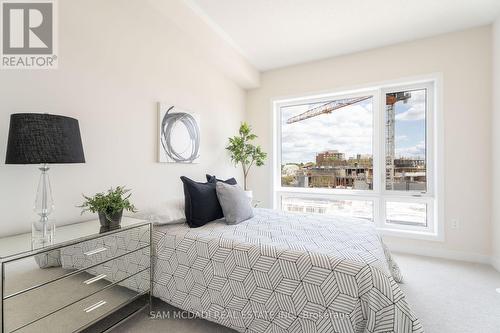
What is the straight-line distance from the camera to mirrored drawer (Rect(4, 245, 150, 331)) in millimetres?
1105

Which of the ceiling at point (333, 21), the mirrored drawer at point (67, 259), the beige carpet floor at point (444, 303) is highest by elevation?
the ceiling at point (333, 21)

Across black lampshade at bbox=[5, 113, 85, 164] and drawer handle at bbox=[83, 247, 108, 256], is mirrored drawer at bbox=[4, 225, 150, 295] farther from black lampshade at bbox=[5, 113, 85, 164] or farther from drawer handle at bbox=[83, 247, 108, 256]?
black lampshade at bbox=[5, 113, 85, 164]

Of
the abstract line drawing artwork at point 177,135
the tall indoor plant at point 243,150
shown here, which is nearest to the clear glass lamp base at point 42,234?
the abstract line drawing artwork at point 177,135

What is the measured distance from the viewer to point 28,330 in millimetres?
1142

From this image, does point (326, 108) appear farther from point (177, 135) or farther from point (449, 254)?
point (449, 254)

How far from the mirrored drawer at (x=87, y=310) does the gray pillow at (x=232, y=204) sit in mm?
788

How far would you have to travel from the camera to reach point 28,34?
1609 mm

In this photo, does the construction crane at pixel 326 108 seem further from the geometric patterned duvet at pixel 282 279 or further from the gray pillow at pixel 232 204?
the geometric patterned duvet at pixel 282 279

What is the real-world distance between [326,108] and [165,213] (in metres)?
2.89

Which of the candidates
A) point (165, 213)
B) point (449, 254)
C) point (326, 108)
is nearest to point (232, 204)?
point (165, 213)

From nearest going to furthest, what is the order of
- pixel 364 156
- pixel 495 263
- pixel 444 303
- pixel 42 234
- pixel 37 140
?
pixel 37 140, pixel 42 234, pixel 444 303, pixel 495 263, pixel 364 156

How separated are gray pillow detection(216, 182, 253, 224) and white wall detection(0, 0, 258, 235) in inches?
25.6

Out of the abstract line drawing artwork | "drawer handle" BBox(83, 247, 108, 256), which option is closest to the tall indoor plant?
the abstract line drawing artwork

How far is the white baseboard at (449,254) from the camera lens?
2.70 m
